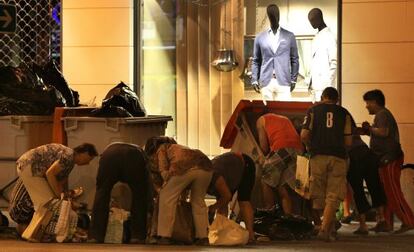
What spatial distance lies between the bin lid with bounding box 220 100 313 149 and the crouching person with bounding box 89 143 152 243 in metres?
1.70

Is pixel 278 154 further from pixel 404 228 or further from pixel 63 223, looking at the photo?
pixel 63 223

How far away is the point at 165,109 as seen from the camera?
48.3 feet

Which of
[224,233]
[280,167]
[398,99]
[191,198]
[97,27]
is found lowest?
[224,233]

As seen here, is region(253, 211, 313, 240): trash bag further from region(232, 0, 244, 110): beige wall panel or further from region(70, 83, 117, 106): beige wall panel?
region(70, 83, 117, 106): beige wall panel

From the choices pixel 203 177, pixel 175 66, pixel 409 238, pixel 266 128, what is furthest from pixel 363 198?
pixel 175 66

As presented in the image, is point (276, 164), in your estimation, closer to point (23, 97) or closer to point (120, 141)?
point (120, 141)

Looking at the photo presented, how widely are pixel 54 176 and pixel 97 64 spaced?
13.5 ft

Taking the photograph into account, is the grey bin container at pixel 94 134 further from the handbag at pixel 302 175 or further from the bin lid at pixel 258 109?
the handbag at pixel 302 175

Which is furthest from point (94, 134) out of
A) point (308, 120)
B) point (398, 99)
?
point (398, 99)

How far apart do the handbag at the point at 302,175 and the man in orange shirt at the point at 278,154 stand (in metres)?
0.05

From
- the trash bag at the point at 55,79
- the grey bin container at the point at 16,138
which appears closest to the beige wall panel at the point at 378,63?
the trash bag at the point at 55,79

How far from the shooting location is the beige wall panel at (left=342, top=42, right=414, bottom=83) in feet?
43.5

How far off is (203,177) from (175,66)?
15.5 feet

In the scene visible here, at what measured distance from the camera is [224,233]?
402 inches
